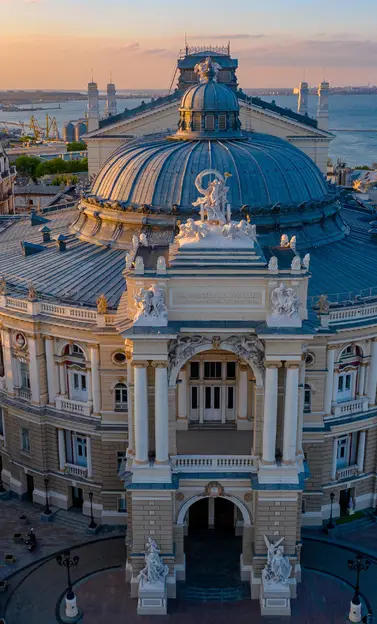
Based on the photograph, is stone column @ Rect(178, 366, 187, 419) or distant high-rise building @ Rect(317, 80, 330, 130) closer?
stone column @ Rect(178, 366, 187, 419)

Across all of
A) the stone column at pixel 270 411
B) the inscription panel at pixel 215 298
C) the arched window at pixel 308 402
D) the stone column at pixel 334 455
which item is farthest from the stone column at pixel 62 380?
the stone column at pixel 334 455

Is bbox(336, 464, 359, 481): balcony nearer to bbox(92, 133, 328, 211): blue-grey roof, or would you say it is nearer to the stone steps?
the stone steps

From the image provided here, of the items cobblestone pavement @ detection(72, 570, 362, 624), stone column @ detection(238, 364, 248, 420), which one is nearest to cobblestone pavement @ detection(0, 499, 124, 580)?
cobblestone pavement @ detection(72, 570, 362, 624)

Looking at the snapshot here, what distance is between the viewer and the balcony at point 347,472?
178ft

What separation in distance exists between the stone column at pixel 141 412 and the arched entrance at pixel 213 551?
197 inches

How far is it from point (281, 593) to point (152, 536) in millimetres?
8277

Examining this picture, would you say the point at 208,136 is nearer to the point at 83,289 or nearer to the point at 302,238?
the point at 302,238

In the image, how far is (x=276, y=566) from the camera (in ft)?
148

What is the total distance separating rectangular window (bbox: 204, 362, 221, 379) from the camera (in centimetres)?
5222

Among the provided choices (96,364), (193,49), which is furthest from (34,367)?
(193,49)

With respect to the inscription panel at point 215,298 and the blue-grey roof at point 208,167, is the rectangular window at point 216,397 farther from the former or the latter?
the blue-grey roof at point 208,167

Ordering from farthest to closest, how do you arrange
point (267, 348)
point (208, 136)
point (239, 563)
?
point (208, 136) < point (239, 563) < point (267, 348)

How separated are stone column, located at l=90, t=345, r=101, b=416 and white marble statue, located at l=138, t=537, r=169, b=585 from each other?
35.5 feet

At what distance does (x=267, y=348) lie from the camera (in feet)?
138
